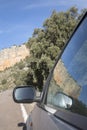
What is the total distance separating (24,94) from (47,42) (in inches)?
1486

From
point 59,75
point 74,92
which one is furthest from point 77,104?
point 59,75

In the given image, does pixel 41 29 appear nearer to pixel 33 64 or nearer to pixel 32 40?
pixel 32 40

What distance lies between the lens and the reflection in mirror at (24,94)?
4.62 metres

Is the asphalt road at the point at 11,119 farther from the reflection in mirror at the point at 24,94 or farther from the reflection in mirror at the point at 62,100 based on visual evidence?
the reflection in mirror at the point at 62,100

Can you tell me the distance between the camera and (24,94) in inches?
185

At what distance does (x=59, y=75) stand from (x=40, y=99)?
0.70 metres

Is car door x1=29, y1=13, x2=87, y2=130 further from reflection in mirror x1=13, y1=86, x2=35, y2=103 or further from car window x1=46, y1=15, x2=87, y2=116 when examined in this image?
reflection in mirror x1=13, y1=86, x2=35, y2=103

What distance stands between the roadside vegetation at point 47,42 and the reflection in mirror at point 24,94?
34.4 m

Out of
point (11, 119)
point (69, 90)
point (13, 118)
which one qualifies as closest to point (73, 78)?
point (69, 90)

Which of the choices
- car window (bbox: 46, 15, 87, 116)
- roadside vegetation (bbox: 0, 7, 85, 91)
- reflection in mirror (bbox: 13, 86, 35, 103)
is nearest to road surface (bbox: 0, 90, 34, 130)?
reflection in mirror (bbox: 13, 86, 35, 103)

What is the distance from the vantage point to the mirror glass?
462 centimetres

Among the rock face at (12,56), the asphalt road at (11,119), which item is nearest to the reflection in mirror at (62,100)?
the asphalt road at (11,119)

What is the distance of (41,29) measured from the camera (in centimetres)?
4409

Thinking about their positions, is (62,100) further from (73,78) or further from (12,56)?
(12,56)
